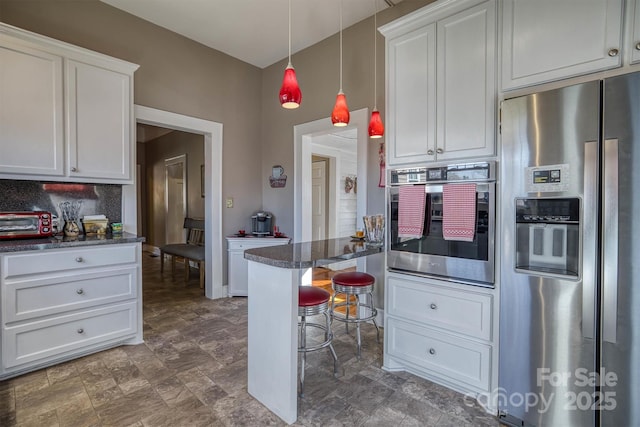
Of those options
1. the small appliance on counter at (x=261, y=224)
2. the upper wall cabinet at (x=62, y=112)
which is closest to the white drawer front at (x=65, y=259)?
the upper wall cabinet at (x=62, y=112)

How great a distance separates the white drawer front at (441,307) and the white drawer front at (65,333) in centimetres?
227

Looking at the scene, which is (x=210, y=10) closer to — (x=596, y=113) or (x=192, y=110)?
(x=192, y=110)

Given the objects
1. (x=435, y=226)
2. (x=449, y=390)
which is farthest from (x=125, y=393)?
(x=435, y=226)

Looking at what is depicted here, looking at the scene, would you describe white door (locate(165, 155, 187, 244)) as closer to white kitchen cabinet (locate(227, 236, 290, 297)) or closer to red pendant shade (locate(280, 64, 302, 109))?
white kitchen cabinet (locate(227, 236, 290, 297))

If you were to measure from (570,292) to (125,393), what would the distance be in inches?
106

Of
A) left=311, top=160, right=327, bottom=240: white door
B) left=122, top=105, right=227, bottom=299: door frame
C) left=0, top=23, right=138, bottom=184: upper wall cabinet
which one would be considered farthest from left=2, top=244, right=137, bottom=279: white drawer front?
left=311, top=160, right=327, bottom=240: white door

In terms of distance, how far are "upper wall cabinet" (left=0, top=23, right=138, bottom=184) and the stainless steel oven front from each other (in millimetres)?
2546

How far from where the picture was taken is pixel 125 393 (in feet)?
6.38

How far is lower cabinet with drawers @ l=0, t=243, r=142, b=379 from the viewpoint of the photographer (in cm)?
206

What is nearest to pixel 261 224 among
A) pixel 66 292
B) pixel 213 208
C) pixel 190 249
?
pixel 213 208

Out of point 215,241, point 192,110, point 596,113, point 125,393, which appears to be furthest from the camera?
point 215,241

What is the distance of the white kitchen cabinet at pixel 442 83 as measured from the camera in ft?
5.90

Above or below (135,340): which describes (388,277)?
above

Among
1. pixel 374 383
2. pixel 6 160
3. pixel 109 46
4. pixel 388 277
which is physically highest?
pixel 109 46
